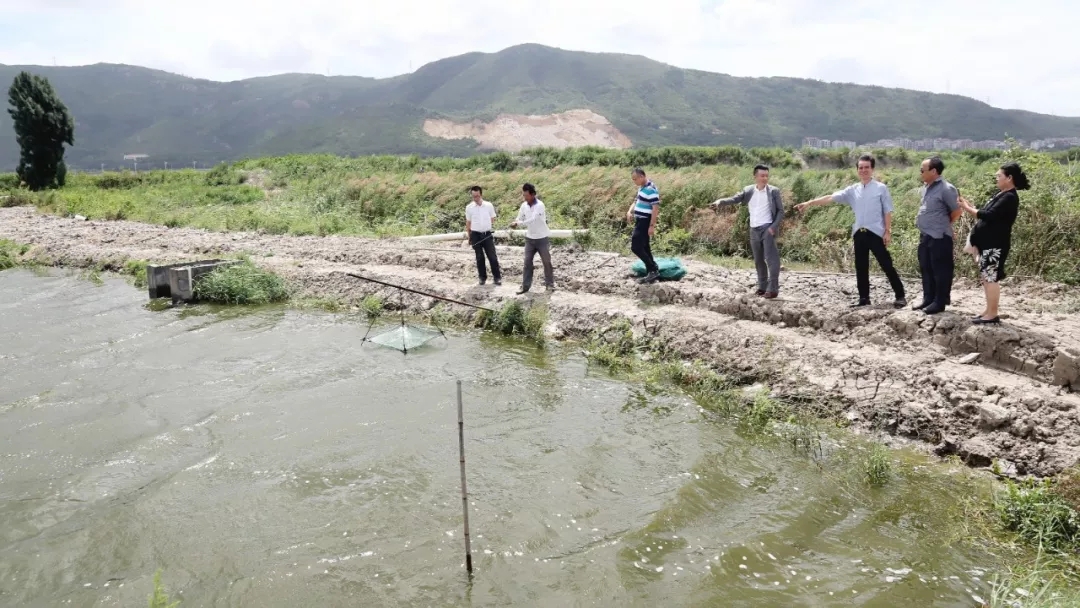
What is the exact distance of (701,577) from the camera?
4293 millimetres

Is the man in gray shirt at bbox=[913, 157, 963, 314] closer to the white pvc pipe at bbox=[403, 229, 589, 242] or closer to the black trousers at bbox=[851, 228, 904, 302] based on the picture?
the black trousers at bbox=[851, 228, 904, 302]

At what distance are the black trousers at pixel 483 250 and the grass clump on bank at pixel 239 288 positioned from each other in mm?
3867

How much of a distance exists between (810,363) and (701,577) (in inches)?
142

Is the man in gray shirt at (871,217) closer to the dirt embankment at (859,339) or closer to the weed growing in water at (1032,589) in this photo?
the dirt embankment at (859,339)

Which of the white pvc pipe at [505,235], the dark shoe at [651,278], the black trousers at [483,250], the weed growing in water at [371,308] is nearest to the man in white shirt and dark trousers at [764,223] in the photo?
the dark shoe at [651,278]

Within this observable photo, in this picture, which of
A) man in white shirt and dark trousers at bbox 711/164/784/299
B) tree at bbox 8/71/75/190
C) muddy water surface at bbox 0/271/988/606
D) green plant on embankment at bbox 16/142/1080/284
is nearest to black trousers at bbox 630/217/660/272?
man in white shirt and dark trousers at bbox 711/164/784/299

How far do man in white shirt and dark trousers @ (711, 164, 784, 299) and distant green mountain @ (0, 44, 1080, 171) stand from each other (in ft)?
264

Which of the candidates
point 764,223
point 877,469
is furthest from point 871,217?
point 877,469

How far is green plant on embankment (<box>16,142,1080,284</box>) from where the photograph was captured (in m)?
9.20

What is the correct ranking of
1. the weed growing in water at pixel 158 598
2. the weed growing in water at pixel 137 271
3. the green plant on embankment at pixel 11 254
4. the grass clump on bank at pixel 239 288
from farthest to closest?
1. the green plant on embankment at pixel 11 254
2. the weed growing in water at pixel 137 271
3. the grass clump on bank at pixel 239 288
4. the weed growing in water at pixel 158 598

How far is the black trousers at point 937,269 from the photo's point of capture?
6.91m

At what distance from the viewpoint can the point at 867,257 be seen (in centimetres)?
763

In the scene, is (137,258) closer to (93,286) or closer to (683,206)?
(93,286)

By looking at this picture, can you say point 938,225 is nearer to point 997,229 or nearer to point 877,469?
point 997,229
